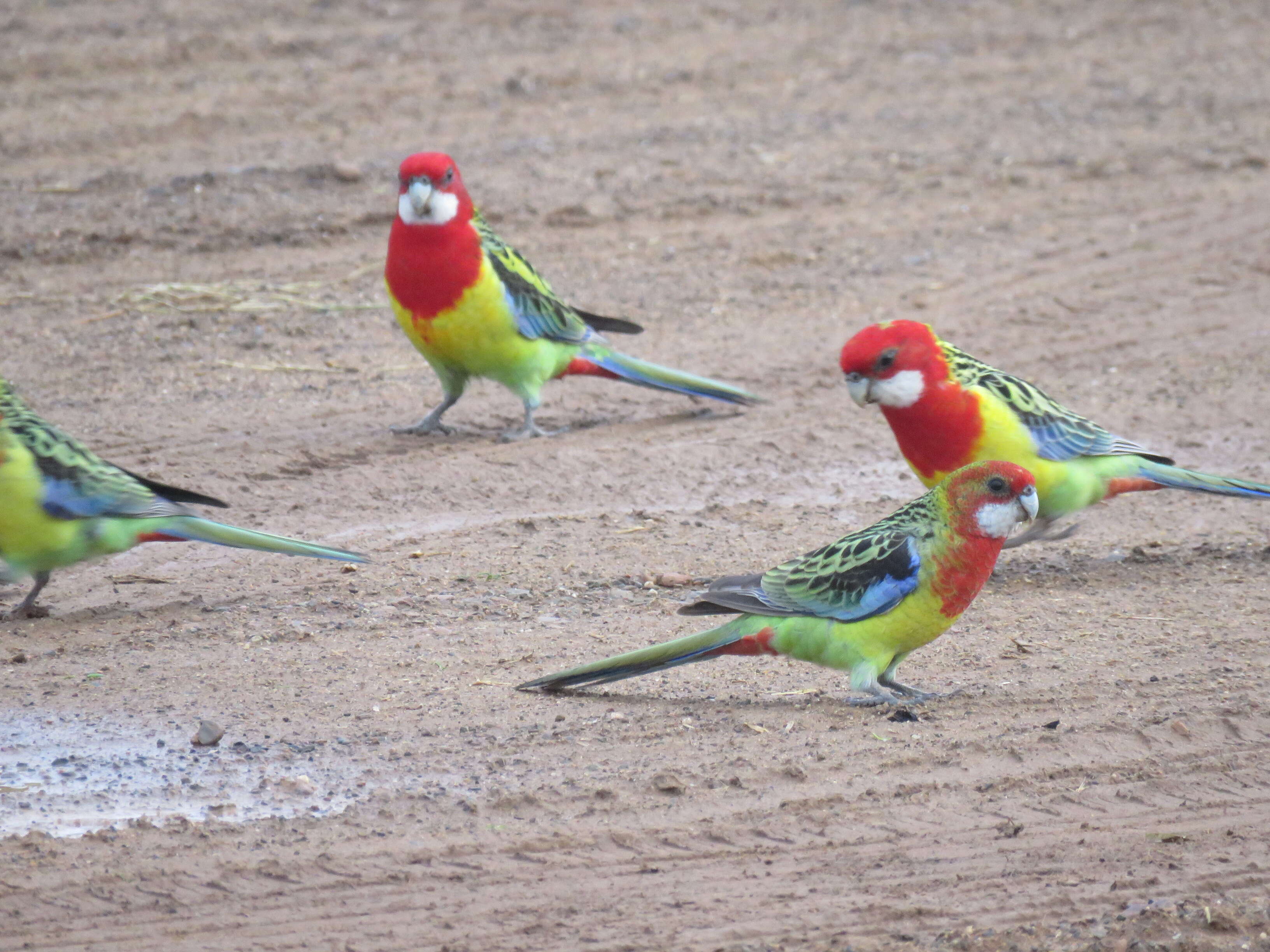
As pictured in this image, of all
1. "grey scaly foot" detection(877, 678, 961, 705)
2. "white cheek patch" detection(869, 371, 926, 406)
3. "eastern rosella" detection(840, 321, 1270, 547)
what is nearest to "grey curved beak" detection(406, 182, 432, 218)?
"eastern rosella" detection(840, 321, 1270, 547)

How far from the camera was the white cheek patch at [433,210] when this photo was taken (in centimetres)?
705

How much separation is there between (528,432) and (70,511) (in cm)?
289

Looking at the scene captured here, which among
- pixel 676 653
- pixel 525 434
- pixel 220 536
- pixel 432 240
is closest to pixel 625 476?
pixel 525 434

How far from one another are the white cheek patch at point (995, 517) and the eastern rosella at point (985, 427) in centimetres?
111

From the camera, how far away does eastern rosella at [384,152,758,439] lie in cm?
711

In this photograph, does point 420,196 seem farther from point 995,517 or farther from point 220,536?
point 995,517

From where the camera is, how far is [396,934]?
11.2ft

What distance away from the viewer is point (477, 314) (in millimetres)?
7262

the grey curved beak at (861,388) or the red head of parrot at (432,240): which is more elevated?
the red head of parrot at (432,240)

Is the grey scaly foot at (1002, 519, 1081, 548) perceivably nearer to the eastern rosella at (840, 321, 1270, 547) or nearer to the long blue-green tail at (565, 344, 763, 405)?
the eastern rosella at (840, 321, 1270, 547)

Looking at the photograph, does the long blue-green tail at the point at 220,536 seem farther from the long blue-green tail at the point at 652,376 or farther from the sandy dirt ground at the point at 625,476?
the long blue-green tail at the point at 652,376

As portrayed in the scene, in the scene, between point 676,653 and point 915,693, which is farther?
point 915,693

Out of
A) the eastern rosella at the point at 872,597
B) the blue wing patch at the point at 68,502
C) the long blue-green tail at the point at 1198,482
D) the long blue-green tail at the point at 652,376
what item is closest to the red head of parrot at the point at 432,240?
the long blue-green tail at the point at 652,376

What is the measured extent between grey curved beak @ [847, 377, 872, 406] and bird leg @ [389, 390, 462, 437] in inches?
104
